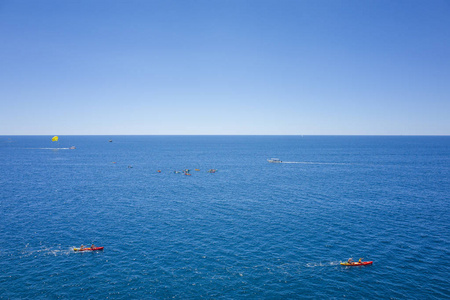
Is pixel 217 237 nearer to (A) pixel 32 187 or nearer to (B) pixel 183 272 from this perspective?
(B) pixel 183 272

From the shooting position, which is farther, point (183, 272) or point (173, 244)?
point (173, 244)

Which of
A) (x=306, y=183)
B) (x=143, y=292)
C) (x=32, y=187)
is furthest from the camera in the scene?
(x=306, y=183)

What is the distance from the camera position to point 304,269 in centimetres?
4269

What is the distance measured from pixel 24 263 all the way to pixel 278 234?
47.9 m

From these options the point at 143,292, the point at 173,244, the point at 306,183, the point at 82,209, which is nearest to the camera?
the point at 143,292

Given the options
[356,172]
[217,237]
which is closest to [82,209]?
[217,237]

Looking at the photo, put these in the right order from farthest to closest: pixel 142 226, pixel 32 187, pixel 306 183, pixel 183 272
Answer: pixel 306 183 → pixel 32 187 → pixel 142 226 → pixel 183 272

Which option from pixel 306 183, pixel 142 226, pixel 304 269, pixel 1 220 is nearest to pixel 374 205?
pixel 306 183

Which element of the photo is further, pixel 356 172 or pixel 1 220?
pixel 356 172

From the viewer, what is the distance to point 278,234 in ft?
183

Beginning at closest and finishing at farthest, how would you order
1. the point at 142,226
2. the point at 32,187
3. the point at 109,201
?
1. the point at 142,226
2. the point at 109,201
3. the point at 32,187

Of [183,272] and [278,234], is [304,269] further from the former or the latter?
[183,272]

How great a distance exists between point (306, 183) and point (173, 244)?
7074 cm


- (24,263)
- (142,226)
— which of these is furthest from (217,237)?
(24,263)
